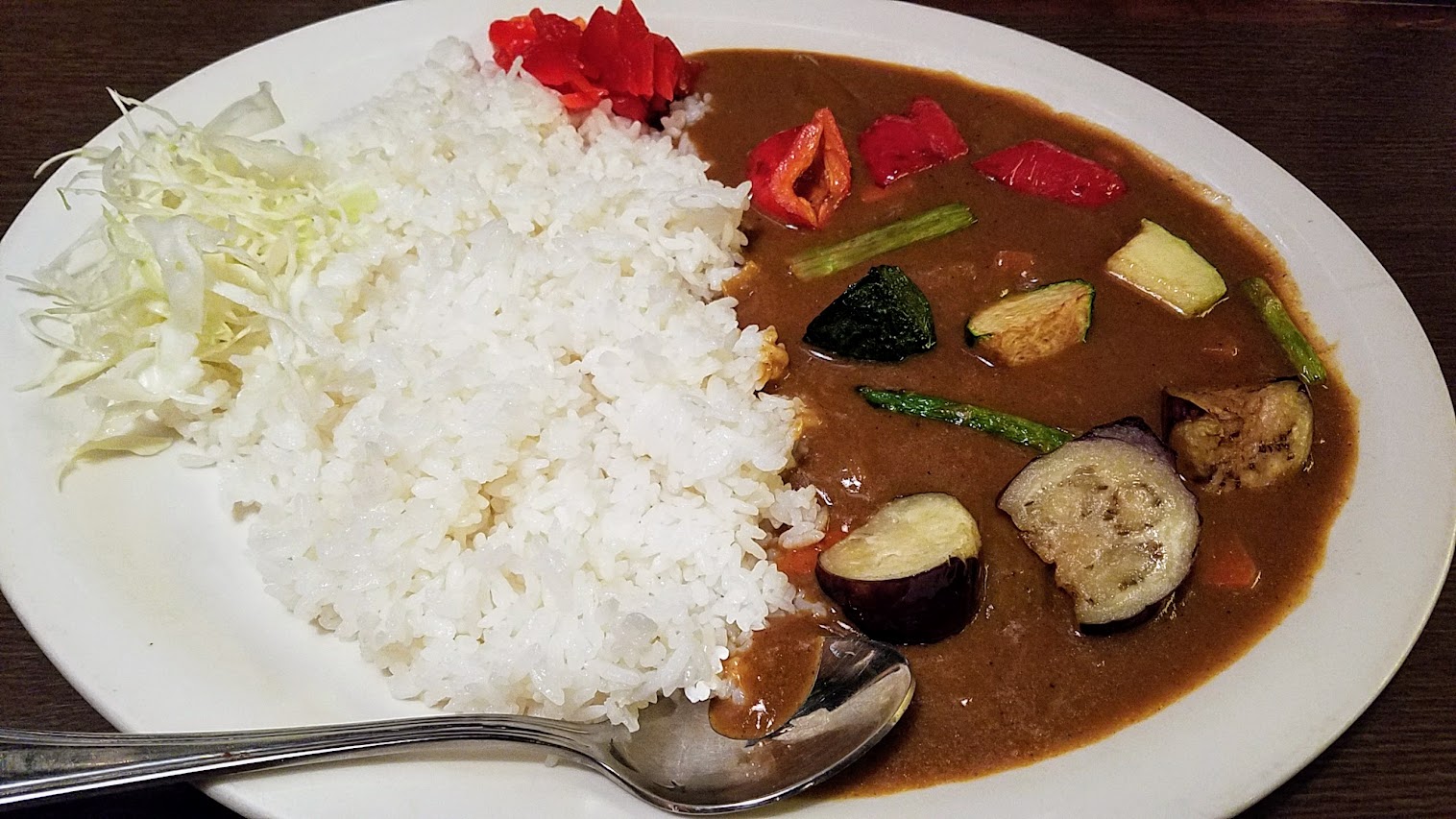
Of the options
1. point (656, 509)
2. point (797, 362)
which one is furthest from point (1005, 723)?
point (797, 362)

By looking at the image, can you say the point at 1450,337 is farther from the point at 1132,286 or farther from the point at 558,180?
the point at 558,180

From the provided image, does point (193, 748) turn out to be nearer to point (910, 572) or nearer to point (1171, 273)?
point (910, 572)

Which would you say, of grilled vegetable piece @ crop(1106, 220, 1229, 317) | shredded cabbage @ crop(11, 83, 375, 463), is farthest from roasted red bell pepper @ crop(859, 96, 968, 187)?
shredded cabbage @ crop(11, 83, 375, 463)

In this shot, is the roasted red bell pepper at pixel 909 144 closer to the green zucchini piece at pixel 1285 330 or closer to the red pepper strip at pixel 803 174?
the red pepper strip at pixel 803 174

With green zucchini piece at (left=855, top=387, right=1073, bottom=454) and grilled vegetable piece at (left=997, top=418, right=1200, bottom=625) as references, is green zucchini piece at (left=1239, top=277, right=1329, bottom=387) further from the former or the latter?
green zucchini piece at (left=855, top=387, right=1073, bottom=454)

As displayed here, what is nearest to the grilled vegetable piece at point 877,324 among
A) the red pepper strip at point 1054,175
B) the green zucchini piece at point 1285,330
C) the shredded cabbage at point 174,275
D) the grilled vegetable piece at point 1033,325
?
the grilled vegetable piece at point 1033,325

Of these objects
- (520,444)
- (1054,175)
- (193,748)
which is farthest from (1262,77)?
(193,748)
